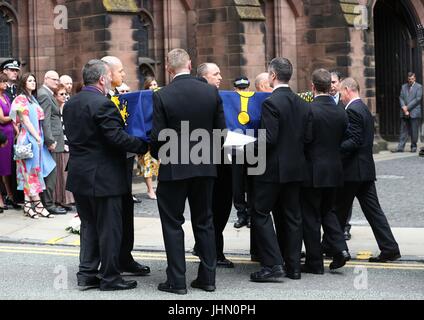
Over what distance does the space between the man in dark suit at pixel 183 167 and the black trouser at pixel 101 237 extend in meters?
0.44

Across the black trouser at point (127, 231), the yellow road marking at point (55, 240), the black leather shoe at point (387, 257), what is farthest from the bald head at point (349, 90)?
the yellow road marking at point (55, 240)

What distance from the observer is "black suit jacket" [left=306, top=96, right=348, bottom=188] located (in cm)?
835

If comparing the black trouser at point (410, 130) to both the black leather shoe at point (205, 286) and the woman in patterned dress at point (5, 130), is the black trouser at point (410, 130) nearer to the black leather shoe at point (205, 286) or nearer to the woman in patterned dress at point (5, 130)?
the woman in patterned dress at point (5, 130)

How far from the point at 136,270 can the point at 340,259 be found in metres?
1.97

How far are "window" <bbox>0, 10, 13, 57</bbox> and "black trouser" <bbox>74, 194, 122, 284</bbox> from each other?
10.2 meters

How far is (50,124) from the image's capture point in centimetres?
1203

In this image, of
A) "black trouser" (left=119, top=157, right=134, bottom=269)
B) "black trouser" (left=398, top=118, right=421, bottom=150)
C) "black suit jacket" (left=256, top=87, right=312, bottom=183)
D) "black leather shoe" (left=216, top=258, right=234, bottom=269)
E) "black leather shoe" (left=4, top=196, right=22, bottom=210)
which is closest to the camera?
"black suit jacket" (left=256, top=87, right=312, bottom=183)

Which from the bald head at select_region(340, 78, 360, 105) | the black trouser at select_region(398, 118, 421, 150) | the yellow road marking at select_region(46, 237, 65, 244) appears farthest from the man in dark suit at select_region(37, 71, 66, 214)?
the black trouser at select_region(398, 118, 421, 150)

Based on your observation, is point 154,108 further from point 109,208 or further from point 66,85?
point 66,85

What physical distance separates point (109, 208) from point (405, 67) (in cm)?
2044

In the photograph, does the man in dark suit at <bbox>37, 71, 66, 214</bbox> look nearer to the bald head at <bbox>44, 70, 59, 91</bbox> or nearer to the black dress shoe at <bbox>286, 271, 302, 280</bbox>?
the bald head at <bbox>44, 70, 59, 91</bbox>

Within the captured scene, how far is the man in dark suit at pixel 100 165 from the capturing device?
7.54m

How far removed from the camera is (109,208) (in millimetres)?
7680
